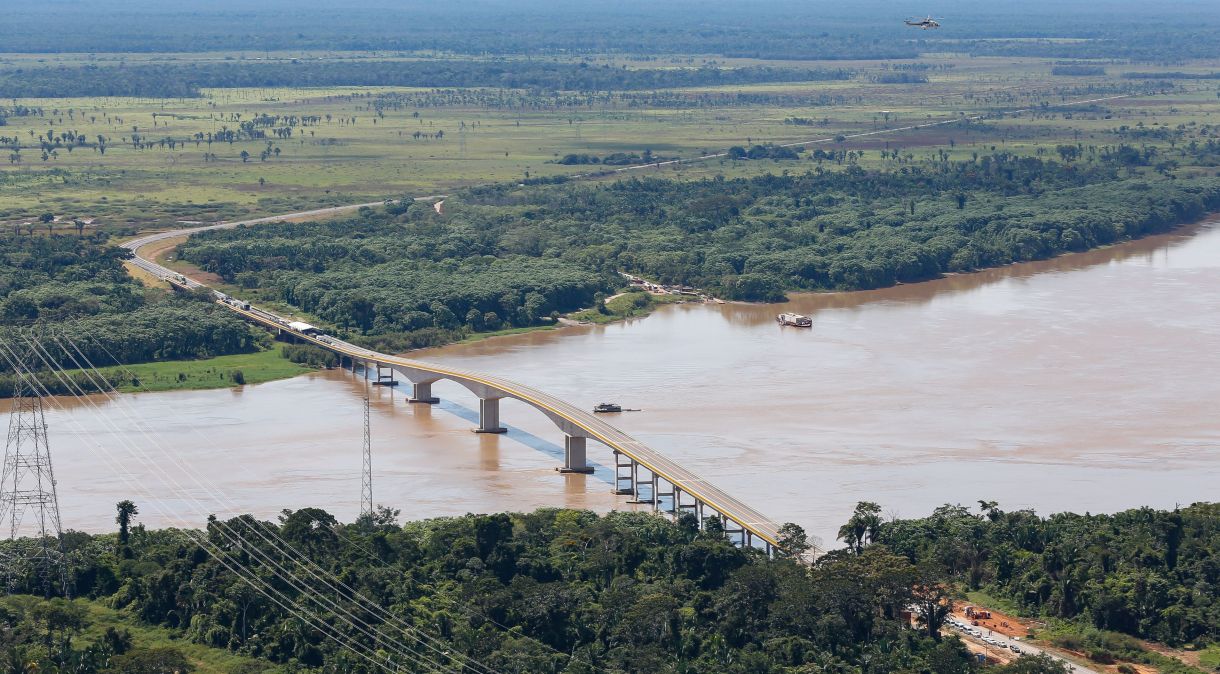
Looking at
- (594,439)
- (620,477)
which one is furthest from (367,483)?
(620,477)

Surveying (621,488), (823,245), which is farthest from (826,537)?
(823,245)

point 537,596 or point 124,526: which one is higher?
point 124,526

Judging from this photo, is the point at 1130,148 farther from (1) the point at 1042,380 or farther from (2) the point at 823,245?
(1) the point at 1042,380

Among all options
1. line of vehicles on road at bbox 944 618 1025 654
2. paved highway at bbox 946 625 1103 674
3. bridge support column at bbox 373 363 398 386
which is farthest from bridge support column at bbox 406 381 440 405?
paved highway at bbox 946 625 1103 674

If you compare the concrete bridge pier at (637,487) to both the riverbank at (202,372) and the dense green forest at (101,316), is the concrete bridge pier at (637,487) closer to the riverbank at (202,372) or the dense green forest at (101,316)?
the riverbank at (202,372)

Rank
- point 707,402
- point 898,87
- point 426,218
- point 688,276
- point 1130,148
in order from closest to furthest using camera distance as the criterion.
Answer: point 707,402 → point 688,276 → point 426,218 → point 1130,148 → point 898,87

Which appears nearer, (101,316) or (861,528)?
(861,528)

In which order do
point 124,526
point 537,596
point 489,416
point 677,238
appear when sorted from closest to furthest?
point 537,596, point 124,526, point 489,416, point 677,238

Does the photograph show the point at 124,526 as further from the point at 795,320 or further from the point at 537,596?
the point at 795,320
